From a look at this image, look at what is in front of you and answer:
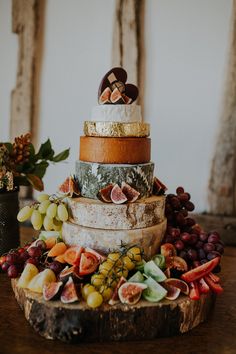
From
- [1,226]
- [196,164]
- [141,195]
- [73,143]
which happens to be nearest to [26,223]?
[73,143]

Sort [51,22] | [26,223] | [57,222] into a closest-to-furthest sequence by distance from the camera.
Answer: [57,222] → [51,22] → [26,223]

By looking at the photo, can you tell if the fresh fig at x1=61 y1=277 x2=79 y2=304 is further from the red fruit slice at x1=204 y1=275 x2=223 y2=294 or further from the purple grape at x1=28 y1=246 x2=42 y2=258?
the red fruit slice at x1=204 y1=275 x2=223 y2=294

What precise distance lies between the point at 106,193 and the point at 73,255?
11.4 inches

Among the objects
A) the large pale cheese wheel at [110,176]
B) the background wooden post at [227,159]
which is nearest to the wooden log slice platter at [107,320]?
the large pale cheese wheel at [110,176]

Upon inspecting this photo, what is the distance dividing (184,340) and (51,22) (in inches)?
95.8

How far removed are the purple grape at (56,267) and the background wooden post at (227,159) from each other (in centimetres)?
141

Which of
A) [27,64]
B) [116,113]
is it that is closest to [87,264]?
[116,113]

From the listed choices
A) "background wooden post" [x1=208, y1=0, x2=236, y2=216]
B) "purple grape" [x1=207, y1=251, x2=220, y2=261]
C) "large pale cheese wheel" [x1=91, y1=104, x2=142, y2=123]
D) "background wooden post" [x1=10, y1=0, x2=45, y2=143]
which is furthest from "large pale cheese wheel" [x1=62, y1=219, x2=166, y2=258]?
"background wooden post" [x1=10, y1=0, x2=45, y2=143]

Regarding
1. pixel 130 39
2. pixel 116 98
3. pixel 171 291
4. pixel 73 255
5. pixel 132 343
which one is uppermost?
pixel 130 39

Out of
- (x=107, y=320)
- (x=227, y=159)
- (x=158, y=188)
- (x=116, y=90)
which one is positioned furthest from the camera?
(x=227, y=159)

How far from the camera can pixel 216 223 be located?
2680mm

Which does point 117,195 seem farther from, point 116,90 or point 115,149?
point 116,90

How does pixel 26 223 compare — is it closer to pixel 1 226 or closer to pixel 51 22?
pixel 1 226

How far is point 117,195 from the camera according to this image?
65.1 inches
